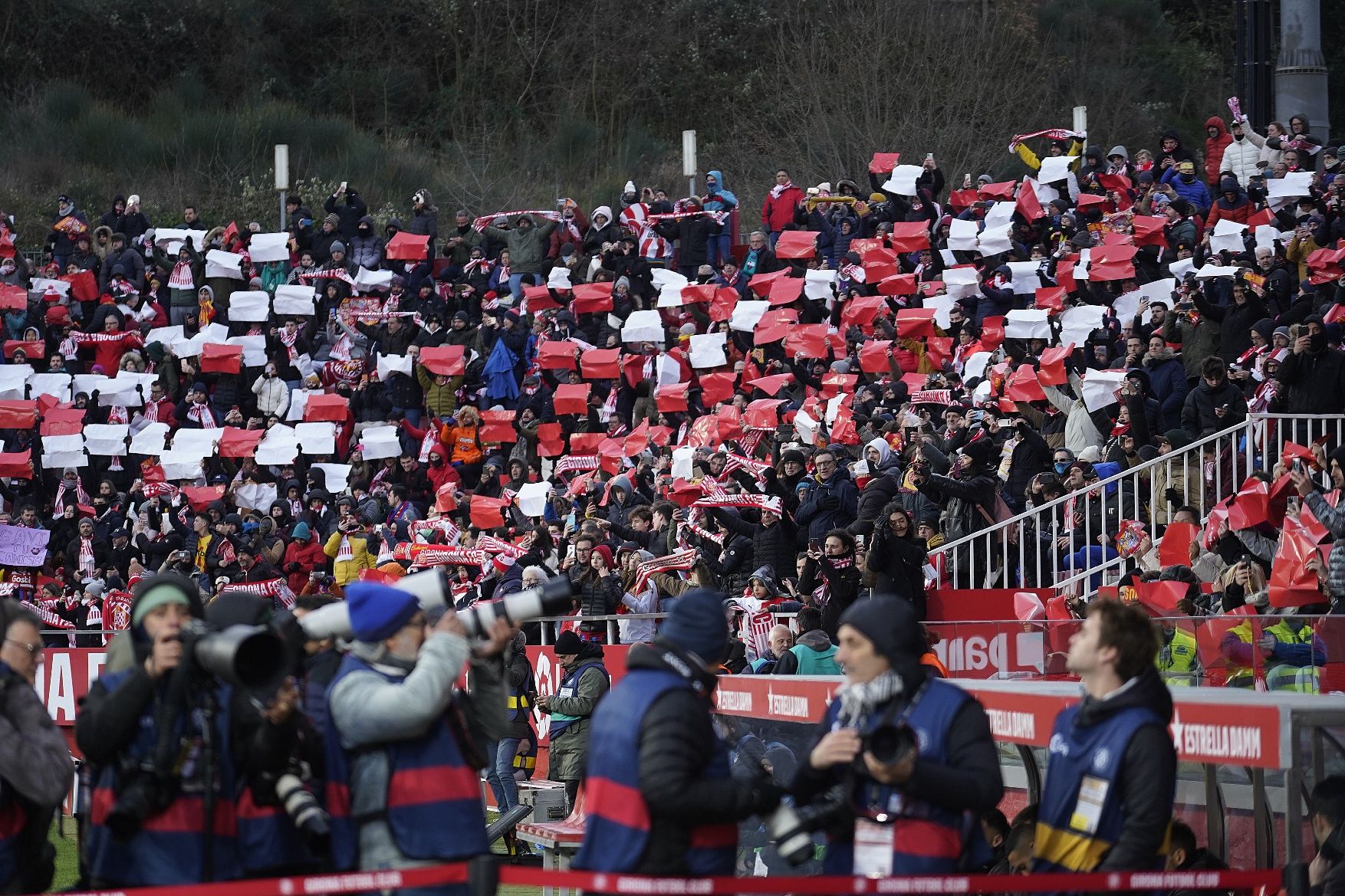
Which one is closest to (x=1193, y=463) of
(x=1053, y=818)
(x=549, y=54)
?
(x=1053, y=818)

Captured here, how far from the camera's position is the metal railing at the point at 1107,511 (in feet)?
52.0

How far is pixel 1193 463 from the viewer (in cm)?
1641

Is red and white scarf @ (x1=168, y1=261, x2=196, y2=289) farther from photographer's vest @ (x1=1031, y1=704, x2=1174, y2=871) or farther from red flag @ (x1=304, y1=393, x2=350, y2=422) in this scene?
photographer's vest @ (x1=1031, y1=704, x2=1174, y2=871)

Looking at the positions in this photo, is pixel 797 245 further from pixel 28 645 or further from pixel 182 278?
pixel 28 645

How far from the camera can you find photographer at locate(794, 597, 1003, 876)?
5.36 metres

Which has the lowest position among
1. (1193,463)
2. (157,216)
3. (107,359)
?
(1193,463)

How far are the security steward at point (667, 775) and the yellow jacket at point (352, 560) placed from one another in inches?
677

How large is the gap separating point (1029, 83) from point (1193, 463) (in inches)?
1232

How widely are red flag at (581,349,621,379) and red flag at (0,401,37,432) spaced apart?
7677mm

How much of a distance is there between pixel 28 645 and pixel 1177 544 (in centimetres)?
1042

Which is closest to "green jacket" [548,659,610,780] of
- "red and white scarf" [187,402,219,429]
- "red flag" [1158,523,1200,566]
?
"red flag" [1158,523,1200,566]

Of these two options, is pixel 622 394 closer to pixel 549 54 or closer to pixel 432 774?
pixel 432 774

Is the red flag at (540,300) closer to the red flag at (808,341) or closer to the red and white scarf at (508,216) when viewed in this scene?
the red and white scarf at (508,216)

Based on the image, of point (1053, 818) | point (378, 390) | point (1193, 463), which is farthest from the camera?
point (378, 390)
